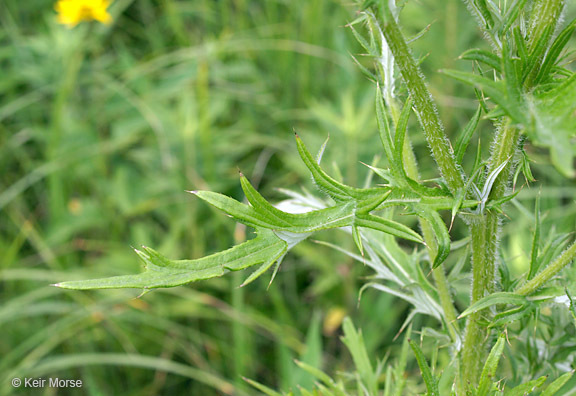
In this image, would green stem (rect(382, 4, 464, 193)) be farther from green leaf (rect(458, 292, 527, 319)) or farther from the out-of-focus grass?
the out-of-focus grass

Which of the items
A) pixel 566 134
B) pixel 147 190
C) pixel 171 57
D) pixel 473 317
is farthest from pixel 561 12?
pixel 171 57

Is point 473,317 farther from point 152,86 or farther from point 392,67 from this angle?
point 152,86

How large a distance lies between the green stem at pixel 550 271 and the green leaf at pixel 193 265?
1.22 feet

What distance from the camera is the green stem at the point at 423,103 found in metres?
0.67

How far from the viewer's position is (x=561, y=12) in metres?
0.69

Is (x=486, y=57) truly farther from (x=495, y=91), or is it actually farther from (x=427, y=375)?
(x=427, y=375)

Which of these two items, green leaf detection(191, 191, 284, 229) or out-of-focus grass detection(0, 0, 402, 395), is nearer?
green leaf detection(191, 191, 284, 229)

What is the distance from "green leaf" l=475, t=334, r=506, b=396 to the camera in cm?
76

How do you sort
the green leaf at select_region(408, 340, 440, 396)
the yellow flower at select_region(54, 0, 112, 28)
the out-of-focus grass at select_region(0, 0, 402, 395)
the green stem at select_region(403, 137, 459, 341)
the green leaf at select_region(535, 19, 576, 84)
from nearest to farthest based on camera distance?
the green leaf at select_region(535, 19, 576, 84) < the green leaf at select_region(408, 340, 440, 396) < the green stem at select_region(403, 137, 459, 341) < the out-of-focus grass at select_region(0, 0, 402, 395) < the yellow flower at select_region(54, 0, 112, 28)

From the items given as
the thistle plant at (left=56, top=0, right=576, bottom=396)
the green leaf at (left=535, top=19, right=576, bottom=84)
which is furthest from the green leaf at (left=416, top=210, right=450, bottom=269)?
the green leaf at (left=535, top=19, right=576, bottom=84)

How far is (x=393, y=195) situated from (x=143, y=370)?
170 cm

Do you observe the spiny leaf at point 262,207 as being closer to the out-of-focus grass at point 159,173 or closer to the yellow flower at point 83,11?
the out-of-focus grass at point 159,173

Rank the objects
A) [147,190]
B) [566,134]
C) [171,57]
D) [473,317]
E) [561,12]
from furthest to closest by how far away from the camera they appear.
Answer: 1. [171,57]
2. [147,190]
3. [473,317]
4. [561,12]
5. [566,134]

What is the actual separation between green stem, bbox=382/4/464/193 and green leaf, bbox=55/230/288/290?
0.78ft
